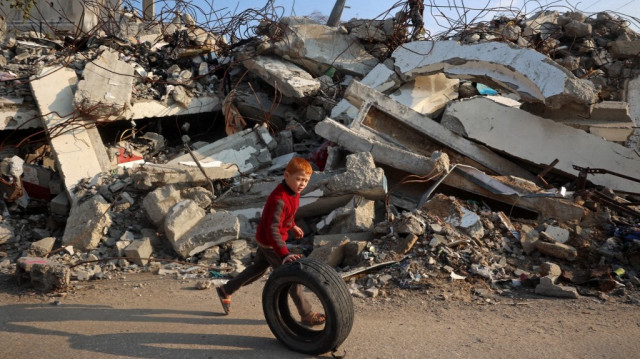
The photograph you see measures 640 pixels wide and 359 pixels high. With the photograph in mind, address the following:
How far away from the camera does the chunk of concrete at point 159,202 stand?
544 centimetres

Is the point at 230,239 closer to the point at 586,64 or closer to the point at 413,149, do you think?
the point at 413,149

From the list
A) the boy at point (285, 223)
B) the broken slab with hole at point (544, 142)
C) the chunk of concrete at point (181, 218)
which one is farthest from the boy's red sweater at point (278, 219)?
the broken slab with hole at point (544, 142)

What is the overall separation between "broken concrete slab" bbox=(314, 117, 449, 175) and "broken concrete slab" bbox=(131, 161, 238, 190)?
1.31 m

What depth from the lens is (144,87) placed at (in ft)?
25.5

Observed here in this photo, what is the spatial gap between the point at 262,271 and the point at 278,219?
0.54 m

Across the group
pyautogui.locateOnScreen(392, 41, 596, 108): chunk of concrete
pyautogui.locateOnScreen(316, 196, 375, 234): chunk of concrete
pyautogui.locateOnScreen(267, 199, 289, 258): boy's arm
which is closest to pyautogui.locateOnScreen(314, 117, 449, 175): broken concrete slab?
pyautogui.locateOnScreen(316, 196, 375, 234): chunk of concrete

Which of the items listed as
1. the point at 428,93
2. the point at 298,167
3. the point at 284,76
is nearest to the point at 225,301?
the point at 298,167

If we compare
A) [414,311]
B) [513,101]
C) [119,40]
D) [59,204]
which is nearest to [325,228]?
[414,311]

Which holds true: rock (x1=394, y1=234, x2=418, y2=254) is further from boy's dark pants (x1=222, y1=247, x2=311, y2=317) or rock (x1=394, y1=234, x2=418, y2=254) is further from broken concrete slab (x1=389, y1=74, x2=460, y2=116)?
broken concrete slab (x1=389, y1=74, x2=460, y2=116)

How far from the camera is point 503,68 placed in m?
6.67

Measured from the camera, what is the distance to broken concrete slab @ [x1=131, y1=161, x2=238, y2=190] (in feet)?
18.9

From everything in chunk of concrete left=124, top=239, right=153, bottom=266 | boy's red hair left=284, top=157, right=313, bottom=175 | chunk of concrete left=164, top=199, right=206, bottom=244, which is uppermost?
boy's red hair left=284, top=157, right=313, bottom=175

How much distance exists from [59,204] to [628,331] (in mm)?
5740

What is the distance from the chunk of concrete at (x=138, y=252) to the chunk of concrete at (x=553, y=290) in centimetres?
355
